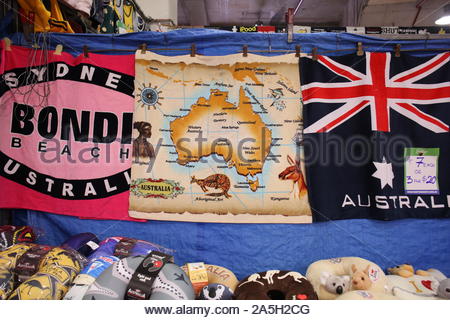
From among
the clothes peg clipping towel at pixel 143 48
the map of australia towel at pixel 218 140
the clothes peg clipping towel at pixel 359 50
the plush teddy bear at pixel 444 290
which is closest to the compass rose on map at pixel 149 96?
the map of australia towel at pixel 218 140

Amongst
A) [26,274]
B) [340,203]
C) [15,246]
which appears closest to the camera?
[26,274]

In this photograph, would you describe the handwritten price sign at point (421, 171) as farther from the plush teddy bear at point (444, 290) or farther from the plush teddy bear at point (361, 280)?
the plush teddy bear at point (361, 280)

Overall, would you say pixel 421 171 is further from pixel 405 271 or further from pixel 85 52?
pixel 85 52

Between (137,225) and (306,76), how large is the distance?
2.02 m

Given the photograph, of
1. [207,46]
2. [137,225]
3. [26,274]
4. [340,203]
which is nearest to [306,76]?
[207,46]

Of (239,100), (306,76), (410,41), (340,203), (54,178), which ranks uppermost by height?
(410,41)

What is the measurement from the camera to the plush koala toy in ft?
6.96

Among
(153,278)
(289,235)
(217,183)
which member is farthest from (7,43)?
(289,235)

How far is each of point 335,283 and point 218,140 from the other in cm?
145

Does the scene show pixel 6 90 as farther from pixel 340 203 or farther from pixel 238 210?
pixel 340 203

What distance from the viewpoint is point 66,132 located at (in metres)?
2.72

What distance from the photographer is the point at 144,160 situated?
268cm

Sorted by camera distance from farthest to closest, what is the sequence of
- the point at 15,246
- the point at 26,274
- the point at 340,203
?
the point at 340,203
the point at 15,246
the point at 26,274

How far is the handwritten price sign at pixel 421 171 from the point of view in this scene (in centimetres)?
263
